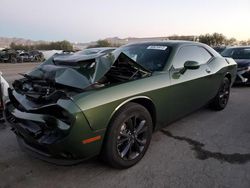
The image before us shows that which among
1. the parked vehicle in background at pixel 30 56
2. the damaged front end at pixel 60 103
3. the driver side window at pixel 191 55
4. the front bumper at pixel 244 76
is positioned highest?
the driver side window at pixel 191 55

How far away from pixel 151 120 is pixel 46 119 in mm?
1381

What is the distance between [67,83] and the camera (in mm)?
2758

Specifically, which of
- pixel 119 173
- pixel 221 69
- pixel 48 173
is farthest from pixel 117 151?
pixel 221 69

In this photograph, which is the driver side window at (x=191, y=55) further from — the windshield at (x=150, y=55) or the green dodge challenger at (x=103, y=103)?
the windshield at (x=150, y=55)

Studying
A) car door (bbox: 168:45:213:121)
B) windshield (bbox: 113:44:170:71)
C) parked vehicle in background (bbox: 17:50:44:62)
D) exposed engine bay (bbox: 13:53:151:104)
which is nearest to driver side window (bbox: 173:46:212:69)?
car door (bbox: 168:45:213:121)

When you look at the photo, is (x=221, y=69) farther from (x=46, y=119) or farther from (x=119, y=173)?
(x=46, y=119)

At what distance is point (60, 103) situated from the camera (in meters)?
2.39

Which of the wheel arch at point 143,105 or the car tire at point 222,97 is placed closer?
the wheel arch at point 143,105

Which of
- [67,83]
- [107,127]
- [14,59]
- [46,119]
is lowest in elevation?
[14,59]

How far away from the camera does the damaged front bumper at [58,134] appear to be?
233 cm

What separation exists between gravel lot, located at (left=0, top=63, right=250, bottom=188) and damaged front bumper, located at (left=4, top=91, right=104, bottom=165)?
0.34 meters

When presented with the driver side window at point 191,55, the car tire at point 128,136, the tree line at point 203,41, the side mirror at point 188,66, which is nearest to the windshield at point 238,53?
the driver side window at point 191,55

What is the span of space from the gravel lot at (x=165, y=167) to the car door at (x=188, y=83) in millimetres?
500

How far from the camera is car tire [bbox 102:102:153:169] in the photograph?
2.66 metres
